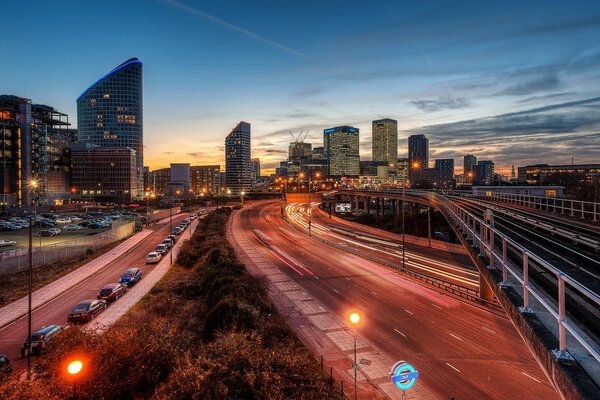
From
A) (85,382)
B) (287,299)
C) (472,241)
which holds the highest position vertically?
(472,241)

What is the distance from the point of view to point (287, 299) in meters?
26.5

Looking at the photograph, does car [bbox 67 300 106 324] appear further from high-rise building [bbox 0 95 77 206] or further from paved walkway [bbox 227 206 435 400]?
high-rise building [bbox 0 95 77 206]

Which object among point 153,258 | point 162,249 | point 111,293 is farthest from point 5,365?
point 162,249

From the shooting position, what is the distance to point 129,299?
90.8ft

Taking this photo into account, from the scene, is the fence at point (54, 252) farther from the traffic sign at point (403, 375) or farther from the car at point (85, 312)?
the traffic sign at point (403, 375)

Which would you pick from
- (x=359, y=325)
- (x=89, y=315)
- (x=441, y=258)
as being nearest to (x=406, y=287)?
(x=359, y=325)

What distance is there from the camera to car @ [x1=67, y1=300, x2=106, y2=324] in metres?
22.7

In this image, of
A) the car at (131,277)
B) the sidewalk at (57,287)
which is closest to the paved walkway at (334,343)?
the car at (131,277)

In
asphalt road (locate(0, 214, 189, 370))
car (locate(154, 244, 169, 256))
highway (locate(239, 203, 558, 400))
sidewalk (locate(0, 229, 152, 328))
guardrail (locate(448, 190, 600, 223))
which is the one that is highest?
guardrail (locate(448, 190, 600, 223))

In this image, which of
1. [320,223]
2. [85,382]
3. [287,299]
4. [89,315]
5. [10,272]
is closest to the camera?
[85,382]

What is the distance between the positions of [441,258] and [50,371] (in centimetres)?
3776

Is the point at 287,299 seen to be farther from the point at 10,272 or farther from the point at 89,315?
the point at 10,272

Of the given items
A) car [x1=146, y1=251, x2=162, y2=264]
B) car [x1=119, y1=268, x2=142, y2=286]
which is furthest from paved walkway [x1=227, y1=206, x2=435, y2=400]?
car [x1=146, y1=251, x2=162, y2=264]

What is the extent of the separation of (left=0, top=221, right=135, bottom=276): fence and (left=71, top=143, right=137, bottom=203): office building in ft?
323
